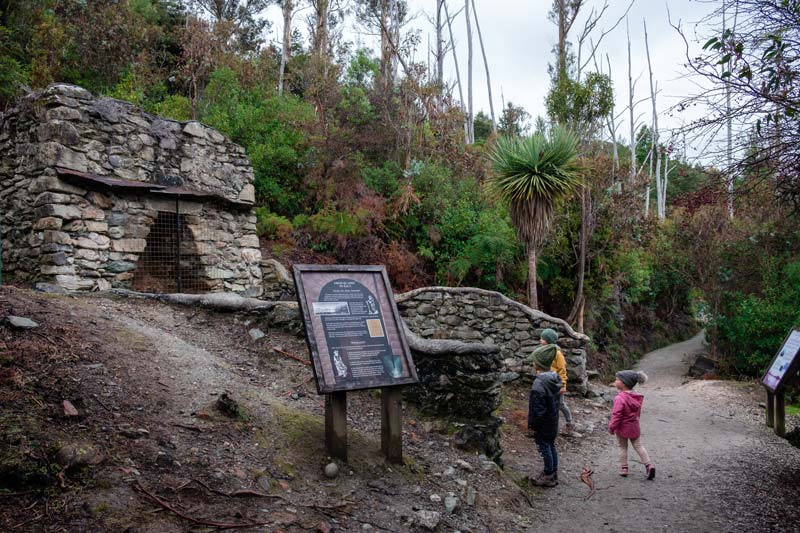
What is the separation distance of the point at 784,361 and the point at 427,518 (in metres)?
5.80

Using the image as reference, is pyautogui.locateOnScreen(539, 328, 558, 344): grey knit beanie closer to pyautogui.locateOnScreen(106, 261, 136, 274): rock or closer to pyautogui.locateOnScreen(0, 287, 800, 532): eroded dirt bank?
pyautogui.locateOnScreen(0, 287, 800, 532): eroded dirt bank

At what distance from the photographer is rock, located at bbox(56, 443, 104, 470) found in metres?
3.27

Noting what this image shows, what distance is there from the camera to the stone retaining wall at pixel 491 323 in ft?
32.4

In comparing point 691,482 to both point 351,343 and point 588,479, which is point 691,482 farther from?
point 351,343

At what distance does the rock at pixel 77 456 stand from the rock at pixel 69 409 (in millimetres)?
415

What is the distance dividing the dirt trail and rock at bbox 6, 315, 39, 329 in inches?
184

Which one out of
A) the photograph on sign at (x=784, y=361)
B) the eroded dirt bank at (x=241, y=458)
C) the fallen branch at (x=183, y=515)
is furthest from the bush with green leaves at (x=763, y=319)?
the fallen branch at (x=183, y=515)

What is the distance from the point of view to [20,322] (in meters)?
4.93

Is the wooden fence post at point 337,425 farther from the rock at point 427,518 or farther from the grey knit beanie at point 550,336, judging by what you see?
the grey knit beanie at point 550,336

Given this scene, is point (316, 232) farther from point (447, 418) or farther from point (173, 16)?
point (173, 16)

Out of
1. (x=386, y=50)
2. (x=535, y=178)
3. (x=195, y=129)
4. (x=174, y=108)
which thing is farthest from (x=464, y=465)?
(x=386, y=50)

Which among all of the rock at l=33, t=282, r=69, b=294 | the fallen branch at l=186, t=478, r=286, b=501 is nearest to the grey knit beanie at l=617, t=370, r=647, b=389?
the fallen branch at l=186, t=478, r=286, b=501

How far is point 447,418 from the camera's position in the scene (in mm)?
5785

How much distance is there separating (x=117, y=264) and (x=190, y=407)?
5.40 metres
